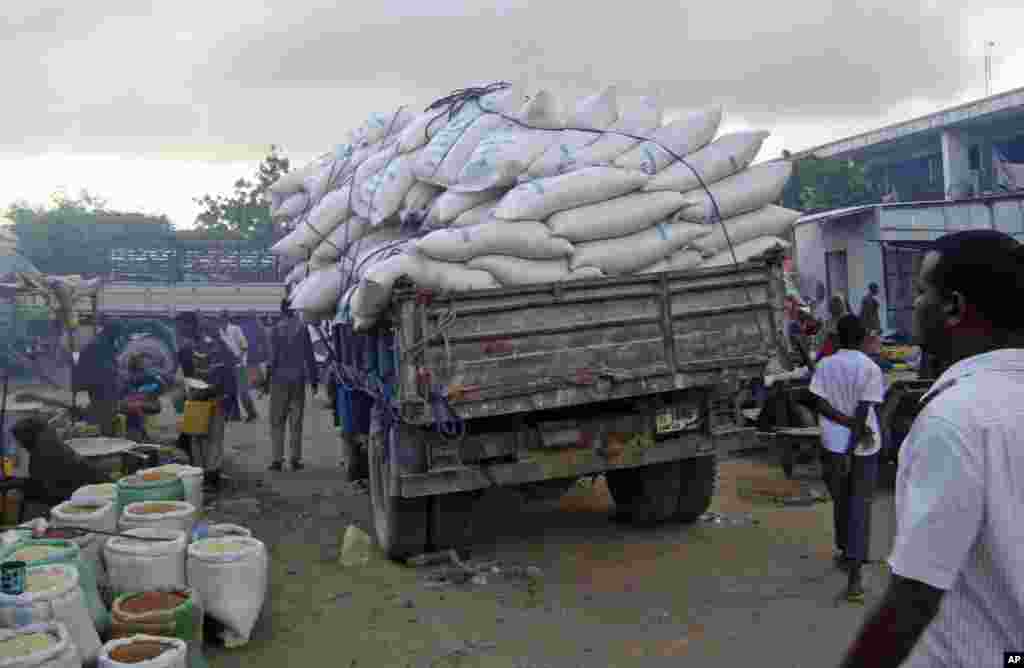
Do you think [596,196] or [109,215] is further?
[109,215]

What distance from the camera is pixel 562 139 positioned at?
6070 mm

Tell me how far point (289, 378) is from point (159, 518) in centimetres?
516

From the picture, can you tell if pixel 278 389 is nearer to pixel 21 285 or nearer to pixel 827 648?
pixel 21 285

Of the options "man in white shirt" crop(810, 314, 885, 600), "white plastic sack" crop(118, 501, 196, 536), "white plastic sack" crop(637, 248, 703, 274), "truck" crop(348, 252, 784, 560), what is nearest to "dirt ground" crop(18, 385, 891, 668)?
"man in white shirt" crop(810, 314, 885, 600)

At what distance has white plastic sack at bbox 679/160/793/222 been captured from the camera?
6.17m

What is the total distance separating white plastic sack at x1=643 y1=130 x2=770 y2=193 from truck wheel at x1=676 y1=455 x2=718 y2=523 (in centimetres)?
183

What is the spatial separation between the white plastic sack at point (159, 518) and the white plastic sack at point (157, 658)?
46.0 inches

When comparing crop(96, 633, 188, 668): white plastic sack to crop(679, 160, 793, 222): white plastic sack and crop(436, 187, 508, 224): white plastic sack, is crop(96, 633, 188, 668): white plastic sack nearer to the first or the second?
crop(436, 187, 508, 224): white plastic sack

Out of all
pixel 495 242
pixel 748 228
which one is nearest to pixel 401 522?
pixel 495 242

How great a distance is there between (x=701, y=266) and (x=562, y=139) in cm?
118

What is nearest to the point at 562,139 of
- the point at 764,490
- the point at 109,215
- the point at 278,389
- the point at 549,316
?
the point at 549,316

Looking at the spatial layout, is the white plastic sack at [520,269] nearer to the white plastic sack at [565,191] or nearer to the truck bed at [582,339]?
the truck bed at [582,339]

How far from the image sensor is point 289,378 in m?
10.2

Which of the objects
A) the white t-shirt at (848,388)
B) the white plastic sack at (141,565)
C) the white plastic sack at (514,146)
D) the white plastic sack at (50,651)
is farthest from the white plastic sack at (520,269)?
the white plastic sack at (50,651)
